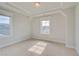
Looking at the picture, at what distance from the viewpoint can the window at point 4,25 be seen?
3.40 metres

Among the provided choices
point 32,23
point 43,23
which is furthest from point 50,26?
point 32,23

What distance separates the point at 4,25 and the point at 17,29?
31.5 inches

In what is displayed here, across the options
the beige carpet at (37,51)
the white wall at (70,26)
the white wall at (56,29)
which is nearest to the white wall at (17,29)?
the beige carpet at (37,51)

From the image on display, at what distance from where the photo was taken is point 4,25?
3.57m

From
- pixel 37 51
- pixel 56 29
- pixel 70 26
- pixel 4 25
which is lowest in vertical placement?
pixel 37 51

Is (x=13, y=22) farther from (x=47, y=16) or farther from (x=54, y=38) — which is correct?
(x=54, y=38)

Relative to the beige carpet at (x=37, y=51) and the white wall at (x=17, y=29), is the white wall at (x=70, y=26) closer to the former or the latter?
the beige carpet at (x=37, y=51)

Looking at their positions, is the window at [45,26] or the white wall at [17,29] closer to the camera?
the white wall at [17,29]

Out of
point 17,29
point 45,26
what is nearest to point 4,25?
point 17,29

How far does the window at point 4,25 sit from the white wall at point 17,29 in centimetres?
→ 16

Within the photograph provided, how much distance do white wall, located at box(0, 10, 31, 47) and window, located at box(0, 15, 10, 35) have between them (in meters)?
0.16

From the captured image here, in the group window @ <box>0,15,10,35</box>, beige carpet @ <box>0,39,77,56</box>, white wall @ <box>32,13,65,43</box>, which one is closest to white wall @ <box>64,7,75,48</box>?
beige carpet @ <box>0,39,77,56</box>

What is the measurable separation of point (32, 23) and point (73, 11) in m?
3.07

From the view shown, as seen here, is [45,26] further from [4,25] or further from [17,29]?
[4,25]
